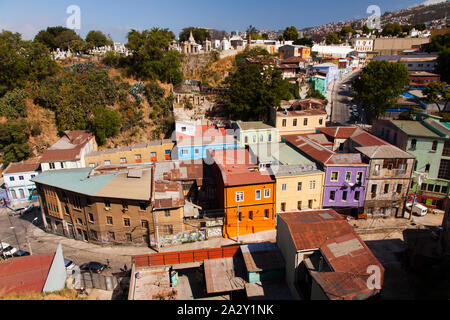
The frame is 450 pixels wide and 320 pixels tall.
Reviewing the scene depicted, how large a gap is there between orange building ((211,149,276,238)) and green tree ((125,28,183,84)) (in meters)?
31.1

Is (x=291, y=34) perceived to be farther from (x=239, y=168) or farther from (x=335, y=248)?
(x=335, y=248)

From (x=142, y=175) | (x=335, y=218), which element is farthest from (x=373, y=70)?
(x=142, y=175)

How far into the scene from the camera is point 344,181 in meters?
28.0

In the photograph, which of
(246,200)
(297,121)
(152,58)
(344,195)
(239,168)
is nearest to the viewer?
(246,200)

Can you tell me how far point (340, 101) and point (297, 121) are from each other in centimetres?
2805

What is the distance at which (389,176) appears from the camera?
28.2 metres

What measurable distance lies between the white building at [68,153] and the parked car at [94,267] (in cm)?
1464

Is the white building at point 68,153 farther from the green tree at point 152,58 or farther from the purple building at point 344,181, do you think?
the purple building at point 344,181

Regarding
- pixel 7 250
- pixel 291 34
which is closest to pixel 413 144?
pixel 7 250

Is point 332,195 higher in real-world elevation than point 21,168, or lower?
lower

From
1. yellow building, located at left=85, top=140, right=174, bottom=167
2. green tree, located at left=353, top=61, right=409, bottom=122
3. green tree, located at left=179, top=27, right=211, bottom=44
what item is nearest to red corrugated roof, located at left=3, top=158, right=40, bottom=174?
yellow building, located at left=85, top=140, right=174, bottom=167

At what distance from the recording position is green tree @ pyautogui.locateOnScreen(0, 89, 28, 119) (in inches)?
1735

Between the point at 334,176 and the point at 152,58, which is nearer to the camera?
the point at 334,176
